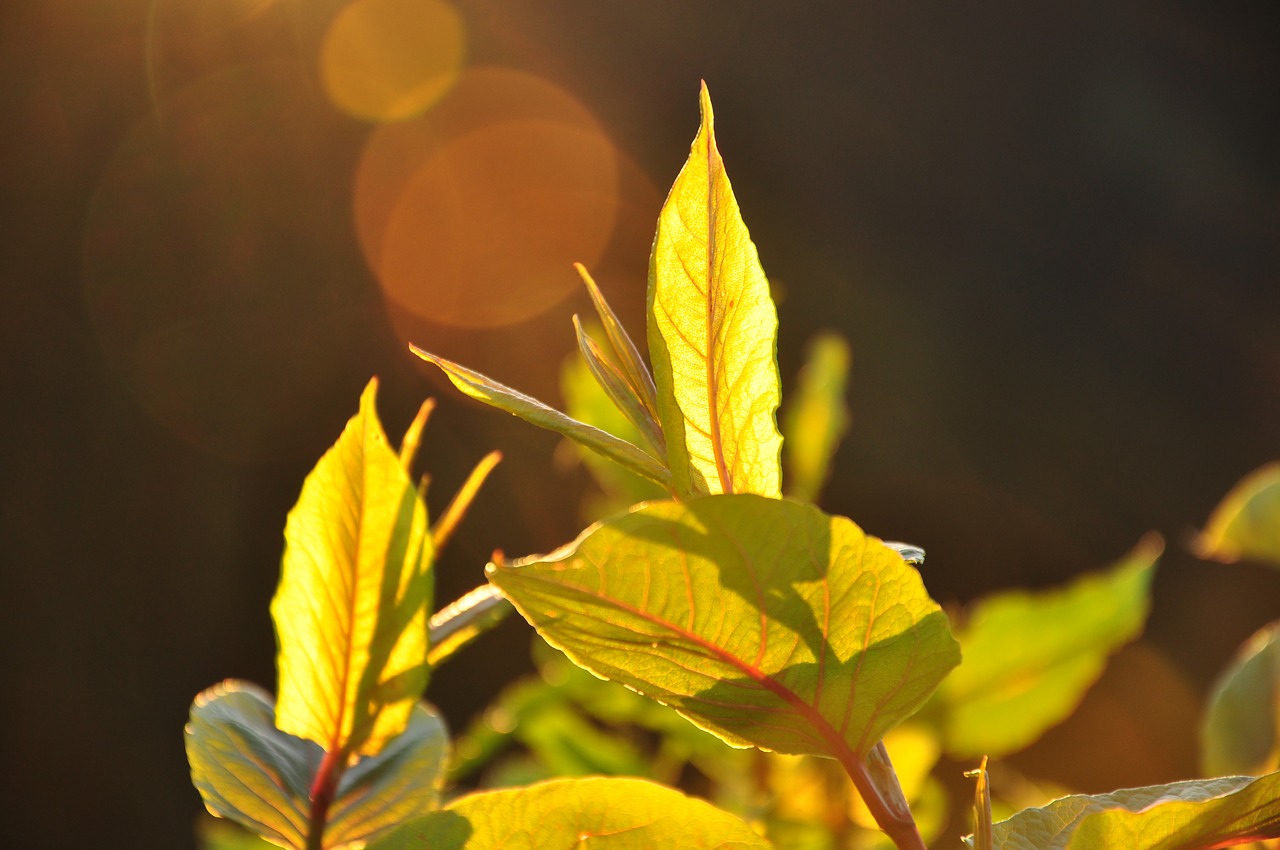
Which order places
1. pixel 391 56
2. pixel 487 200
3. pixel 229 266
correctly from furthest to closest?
pixel 391 56
pixel 487 200
pixel 229 266

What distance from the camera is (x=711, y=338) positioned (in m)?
0.21

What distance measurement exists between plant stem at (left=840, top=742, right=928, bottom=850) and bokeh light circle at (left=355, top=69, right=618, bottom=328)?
301 centimetres

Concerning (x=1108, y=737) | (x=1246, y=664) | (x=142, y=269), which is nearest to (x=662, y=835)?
(x=1246, y=664)

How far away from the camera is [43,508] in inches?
107

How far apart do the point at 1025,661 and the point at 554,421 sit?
0.45 metres

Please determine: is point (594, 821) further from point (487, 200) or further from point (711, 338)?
point (487, 200)

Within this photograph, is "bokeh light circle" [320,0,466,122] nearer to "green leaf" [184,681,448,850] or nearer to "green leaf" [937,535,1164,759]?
"green leaf" [937,535,1164,759]

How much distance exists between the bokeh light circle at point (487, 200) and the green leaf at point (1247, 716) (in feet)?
9.57

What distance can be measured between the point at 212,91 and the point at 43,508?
4.84 feet

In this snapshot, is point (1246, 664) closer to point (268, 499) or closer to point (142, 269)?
point (268, 499)

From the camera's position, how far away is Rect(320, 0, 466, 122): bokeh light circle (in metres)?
3.36

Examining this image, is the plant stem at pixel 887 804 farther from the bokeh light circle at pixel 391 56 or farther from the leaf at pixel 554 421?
the bokeh light circle at pixel 391 56

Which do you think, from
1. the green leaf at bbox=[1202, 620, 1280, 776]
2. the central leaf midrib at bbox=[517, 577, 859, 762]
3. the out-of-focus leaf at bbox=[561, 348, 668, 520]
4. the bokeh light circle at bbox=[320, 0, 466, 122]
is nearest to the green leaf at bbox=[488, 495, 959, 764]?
the central leaf midrib at bbox=[517, 577, 859, 762]

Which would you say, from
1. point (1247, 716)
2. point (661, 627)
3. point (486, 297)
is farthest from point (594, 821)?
point (486, 297)
